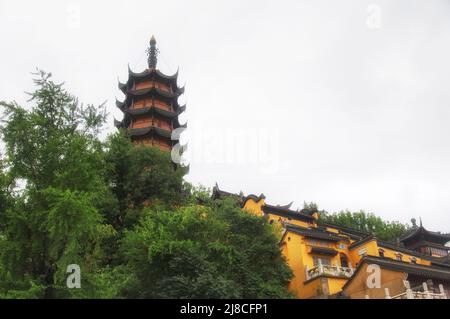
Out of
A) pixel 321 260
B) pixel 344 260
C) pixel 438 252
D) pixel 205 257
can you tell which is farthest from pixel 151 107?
pixel 438 252

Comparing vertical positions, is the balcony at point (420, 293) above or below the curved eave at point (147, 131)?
below

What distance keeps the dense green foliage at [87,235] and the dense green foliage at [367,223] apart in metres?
23.8

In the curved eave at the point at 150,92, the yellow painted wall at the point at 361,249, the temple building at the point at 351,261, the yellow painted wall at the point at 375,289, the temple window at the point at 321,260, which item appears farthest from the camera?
the curved eave at the point at 150,92

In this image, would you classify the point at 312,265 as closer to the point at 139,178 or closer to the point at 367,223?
the point at 139,178

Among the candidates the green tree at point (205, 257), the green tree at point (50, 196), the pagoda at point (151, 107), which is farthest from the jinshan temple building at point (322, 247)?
the green tree at point (50, 196)

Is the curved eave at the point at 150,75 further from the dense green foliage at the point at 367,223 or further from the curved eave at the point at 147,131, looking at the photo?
the dense green foliage at the point at 367,223

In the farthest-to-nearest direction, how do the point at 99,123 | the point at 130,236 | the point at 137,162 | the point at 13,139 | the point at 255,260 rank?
1. the point at 137,162
2. the point at 255,260
3. the point at 130,236
4. the point at 99,123
5. the point at 13,139

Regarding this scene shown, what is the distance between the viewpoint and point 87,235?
616 inches

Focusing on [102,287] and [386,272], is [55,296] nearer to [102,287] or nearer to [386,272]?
[102,287]

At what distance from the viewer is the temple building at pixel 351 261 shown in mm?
20969

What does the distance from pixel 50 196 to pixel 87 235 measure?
1.93m
